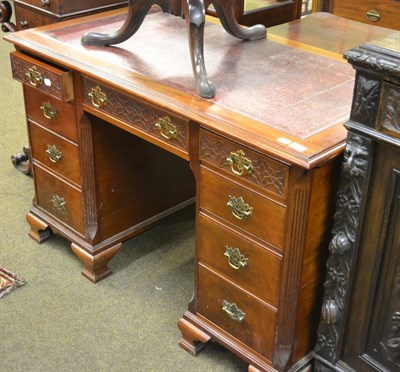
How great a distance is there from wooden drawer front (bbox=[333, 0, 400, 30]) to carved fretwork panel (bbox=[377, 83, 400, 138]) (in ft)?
4.62

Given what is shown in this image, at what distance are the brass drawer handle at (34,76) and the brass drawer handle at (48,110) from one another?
8 cm

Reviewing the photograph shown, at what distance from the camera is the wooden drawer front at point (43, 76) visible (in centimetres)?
191

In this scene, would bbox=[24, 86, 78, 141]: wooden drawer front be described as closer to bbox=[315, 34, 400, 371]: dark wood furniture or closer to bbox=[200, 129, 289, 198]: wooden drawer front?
bbox=[200, 129, 289, 198]: wooden drawer front

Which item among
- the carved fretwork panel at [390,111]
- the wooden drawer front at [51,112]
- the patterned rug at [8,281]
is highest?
the carved fretwork panel at [390,111]

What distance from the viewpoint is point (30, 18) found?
8.07 feet

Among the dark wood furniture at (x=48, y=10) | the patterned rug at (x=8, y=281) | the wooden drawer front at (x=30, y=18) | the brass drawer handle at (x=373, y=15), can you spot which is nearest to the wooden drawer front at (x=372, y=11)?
the brass drawer handle at (x=373, y=15)

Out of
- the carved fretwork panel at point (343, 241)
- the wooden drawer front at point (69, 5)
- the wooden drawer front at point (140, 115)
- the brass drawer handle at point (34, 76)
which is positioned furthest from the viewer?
the wooden drawer front at point (69, 5)

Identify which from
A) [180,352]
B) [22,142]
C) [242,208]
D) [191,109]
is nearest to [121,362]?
[180,352]

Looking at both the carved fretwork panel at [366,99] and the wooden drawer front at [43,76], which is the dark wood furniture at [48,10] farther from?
the carved fretwork panel at [366,99]

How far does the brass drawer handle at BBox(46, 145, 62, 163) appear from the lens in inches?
84.0

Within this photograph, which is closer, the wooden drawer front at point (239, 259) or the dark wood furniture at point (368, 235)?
the dark wood furniture at point (368, 235)

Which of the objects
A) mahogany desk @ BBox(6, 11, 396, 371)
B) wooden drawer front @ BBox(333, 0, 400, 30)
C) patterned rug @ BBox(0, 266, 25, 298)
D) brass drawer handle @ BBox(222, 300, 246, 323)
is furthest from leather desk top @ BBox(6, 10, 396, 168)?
patterned rug @ BBox(0, 266, 25, 298)

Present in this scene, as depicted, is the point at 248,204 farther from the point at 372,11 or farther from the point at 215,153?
the point at 372,11

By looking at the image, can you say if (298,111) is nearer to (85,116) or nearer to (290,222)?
(290,222)
